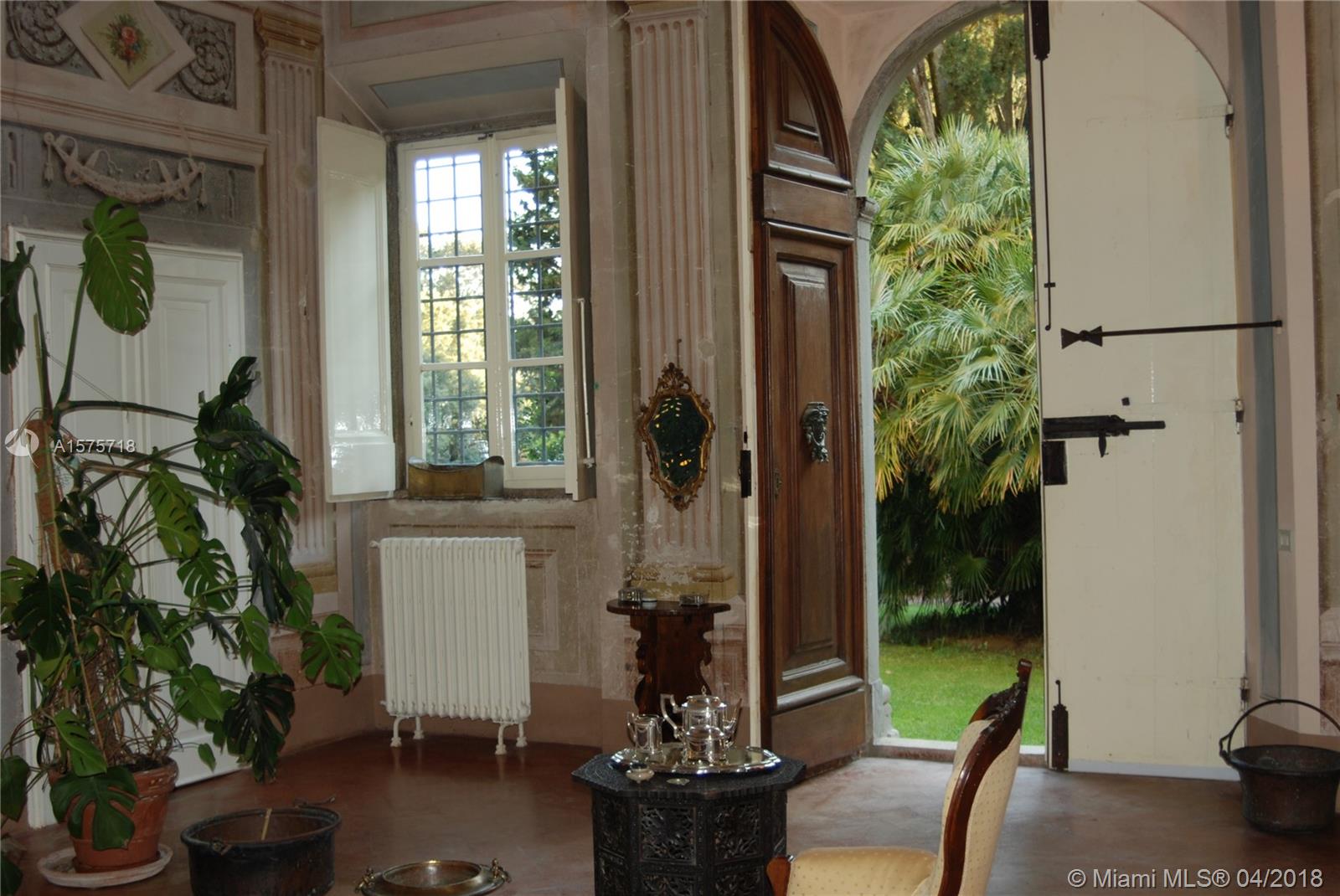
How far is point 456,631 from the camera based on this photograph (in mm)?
6520

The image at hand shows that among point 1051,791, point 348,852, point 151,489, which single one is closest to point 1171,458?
point 1051,791

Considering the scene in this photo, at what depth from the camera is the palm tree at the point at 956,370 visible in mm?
9742

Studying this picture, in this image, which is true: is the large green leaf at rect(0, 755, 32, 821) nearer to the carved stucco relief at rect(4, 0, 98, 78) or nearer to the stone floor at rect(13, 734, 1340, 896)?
the stone floor at rect(13, 734, 1340, 896)

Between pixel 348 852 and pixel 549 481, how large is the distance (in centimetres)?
236

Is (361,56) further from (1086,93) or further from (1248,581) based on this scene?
(1248,581)

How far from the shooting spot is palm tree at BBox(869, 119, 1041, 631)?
9742 mm

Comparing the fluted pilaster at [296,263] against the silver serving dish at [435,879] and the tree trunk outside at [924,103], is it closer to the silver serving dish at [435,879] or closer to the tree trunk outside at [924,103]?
the silver serving dish at [435,879]

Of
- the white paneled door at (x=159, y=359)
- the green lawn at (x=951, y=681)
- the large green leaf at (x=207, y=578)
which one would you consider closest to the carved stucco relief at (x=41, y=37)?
the white paneled door at (x=159, y=359)

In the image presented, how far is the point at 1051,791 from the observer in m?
5.37

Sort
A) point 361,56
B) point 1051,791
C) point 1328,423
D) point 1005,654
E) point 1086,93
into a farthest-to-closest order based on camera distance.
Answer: point 1005,654, point 361,56, point 1086,93, point 1051,791, point 1328,423

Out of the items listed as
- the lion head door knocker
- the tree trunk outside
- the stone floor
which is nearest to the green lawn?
the stone floor

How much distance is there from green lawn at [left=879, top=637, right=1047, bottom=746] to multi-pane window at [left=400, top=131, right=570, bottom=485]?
2.67 metres

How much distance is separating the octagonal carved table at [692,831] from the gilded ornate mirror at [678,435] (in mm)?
2192

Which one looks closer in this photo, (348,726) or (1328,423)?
(1328,423)
